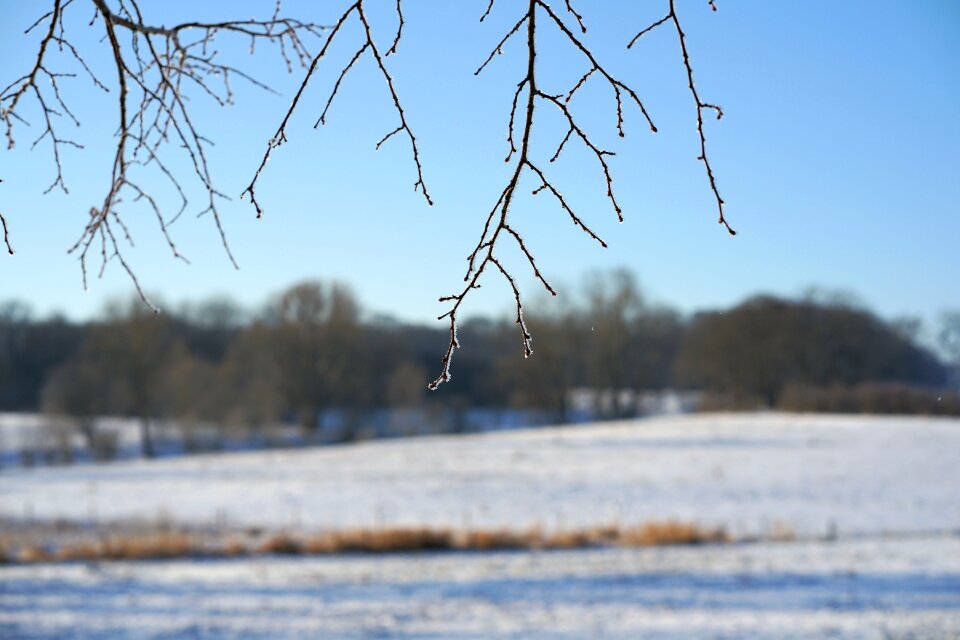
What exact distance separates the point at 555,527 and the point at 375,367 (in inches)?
580

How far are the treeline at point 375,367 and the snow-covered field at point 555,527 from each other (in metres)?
2.15

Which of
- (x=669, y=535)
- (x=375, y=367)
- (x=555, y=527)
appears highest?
(x=375, y=367)

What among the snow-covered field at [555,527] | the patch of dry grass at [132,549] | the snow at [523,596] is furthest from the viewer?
the patch of dry grass at [132,549]

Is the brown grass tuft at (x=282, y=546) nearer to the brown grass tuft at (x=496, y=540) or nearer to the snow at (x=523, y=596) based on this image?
the snow at (x=523, y=596)

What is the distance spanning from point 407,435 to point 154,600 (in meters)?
23.1

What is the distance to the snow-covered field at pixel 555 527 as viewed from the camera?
29.7ft

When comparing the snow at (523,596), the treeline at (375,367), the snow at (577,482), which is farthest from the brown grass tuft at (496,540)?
the treeline at (375,367)

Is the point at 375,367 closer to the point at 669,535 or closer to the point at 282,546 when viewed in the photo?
the point at 282,546

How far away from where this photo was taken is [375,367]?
95.6 feet

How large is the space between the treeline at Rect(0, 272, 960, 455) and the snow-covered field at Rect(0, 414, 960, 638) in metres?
2.15

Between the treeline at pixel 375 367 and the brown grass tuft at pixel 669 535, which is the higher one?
the treeline at pixel 375 367

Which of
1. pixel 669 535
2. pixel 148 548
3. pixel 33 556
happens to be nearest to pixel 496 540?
pixel 669 535

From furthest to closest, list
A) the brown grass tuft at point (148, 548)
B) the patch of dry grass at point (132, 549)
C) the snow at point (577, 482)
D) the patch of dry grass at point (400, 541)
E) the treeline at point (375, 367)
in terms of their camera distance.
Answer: the treeline at point (375, 367) < the snow at point (577, 482) < the patch of dry grass at point (400, 541) < the brown grass tuft at point (148, 548) < the patch of dry grass at point (132, 549)

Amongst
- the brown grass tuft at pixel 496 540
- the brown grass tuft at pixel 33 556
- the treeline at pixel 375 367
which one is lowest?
the brown grass tuft at pixel 496 540
